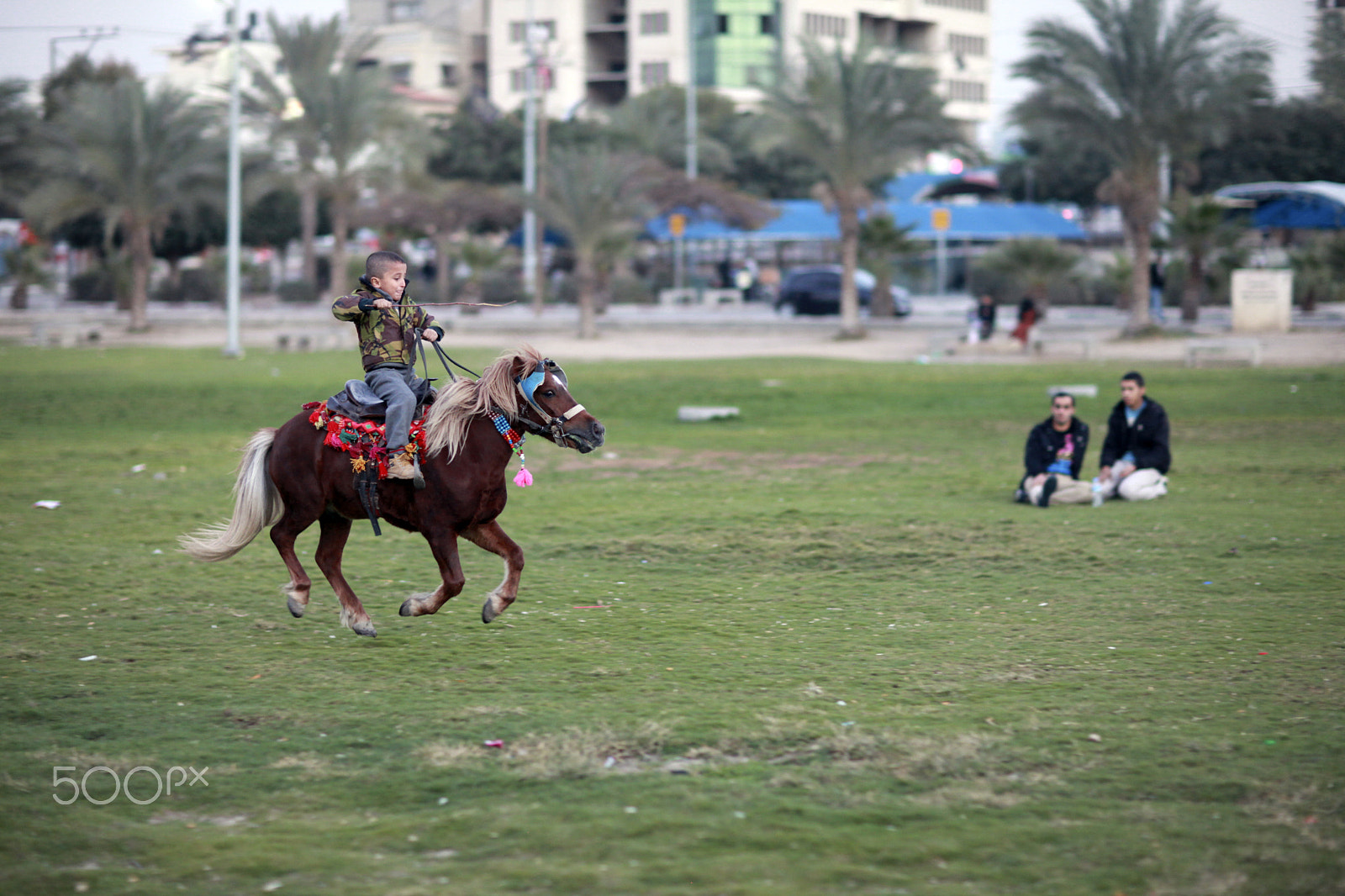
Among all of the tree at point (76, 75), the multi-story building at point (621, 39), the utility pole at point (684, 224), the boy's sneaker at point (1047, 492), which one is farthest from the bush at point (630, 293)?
the boy's sneaker at point (1047, 492)

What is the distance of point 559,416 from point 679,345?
30.0 meters

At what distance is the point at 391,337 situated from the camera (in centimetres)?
778

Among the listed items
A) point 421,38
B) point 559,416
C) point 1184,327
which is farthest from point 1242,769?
point 421,38

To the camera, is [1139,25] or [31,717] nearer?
[31,717]

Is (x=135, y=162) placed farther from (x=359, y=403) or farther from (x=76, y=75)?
(x=359, y=403)

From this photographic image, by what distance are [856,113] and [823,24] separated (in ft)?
252

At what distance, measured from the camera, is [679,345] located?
3753cm

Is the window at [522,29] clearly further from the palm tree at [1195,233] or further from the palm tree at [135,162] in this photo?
the palm tree at [1195,233]

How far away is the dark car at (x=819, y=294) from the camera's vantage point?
47.6 metres

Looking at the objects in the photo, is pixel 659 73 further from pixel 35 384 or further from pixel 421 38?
pixel 35 384

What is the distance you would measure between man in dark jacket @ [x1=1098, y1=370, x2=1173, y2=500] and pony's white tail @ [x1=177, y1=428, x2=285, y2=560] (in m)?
7.89

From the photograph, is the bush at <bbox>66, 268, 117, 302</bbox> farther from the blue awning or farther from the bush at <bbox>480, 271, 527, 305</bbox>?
the blue awning

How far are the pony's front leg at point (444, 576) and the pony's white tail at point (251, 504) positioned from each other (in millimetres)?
1050

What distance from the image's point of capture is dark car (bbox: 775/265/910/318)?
47594 millimetres
